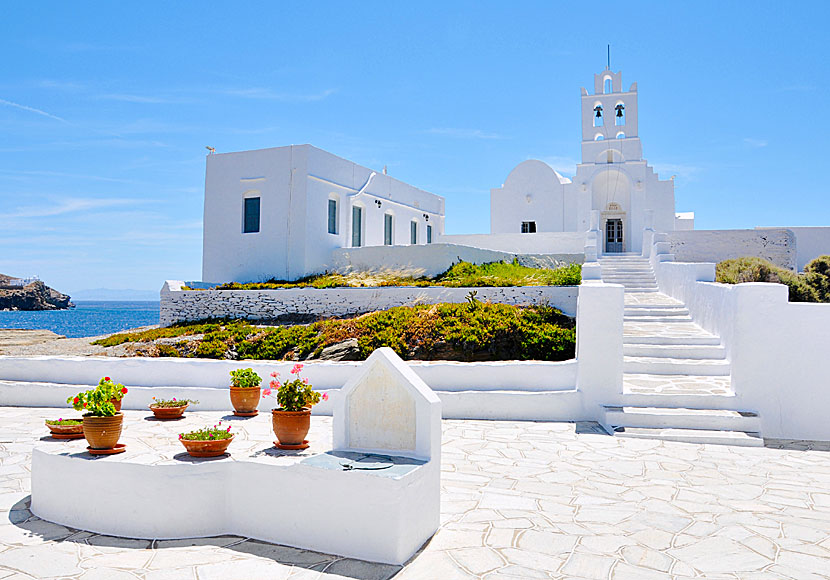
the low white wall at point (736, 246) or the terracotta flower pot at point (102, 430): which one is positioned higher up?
the low white wall at point (736, 246)

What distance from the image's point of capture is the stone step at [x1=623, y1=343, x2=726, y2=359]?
1062 centimetres

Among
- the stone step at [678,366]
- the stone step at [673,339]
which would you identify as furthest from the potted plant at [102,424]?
→ the stone step at [673,339]

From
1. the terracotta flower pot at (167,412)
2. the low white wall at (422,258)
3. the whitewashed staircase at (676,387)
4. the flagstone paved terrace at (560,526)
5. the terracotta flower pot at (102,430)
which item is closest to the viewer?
the flagstone paved terrace at (560,526)

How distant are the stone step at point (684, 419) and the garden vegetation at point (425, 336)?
3648 mm

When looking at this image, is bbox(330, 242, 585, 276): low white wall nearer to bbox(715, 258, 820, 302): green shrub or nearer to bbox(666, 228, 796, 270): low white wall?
bbox(666, 228, 796, 270): low white wall

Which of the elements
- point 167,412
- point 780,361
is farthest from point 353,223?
point 780,361

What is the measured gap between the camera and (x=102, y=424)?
17.6ft

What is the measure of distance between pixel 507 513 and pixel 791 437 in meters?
5.45

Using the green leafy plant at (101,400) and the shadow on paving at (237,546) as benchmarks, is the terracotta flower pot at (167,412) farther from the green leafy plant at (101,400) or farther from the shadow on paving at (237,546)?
the shadow on paving at (237,546)

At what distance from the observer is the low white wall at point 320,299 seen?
1608 centimetres

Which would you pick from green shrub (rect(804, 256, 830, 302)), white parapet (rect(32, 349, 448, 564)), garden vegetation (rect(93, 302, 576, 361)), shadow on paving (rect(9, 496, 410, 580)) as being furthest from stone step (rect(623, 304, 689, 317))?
shadow on paving (rect(9, 496, 410, 580))

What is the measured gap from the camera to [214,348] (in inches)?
579

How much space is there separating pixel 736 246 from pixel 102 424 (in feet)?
68.7

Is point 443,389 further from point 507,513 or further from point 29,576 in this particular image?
point 29,576
